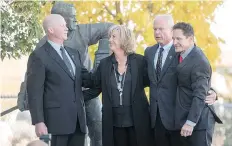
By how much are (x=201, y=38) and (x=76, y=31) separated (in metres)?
6.66

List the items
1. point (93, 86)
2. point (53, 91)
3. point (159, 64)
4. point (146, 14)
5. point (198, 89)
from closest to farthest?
point (198, 89), point (53, 91), point (159, 64), point (93, 86), point (146, 14)

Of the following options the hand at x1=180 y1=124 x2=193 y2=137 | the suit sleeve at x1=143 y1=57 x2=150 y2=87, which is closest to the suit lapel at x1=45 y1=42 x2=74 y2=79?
the suit sleeve at x1=143 y1=57 x2=150 y2=87

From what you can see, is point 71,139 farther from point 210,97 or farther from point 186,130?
point 210,97

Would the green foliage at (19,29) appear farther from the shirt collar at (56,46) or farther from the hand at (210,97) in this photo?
the hand at (210,97)

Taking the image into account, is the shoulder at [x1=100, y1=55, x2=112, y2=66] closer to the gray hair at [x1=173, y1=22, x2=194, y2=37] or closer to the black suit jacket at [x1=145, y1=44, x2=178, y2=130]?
the black suit jacket at [x1=145, y1=44, x2=178, y2=130]

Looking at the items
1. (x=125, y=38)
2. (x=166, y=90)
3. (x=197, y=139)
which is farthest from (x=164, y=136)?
(x=125, y=38)

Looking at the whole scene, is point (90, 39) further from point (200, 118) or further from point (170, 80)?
point (200, 118)

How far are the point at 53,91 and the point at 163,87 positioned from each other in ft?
2.99

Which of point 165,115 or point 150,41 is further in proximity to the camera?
point 150,41

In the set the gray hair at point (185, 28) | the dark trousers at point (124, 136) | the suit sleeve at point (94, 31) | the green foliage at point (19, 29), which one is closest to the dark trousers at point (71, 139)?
the dark trousers at point (124, 136)

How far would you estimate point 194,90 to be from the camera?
4.76 m

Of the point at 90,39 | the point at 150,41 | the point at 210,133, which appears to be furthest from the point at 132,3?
the point at 210,133

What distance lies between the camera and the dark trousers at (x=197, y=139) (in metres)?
4.90

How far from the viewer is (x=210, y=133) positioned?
497 centimetres
